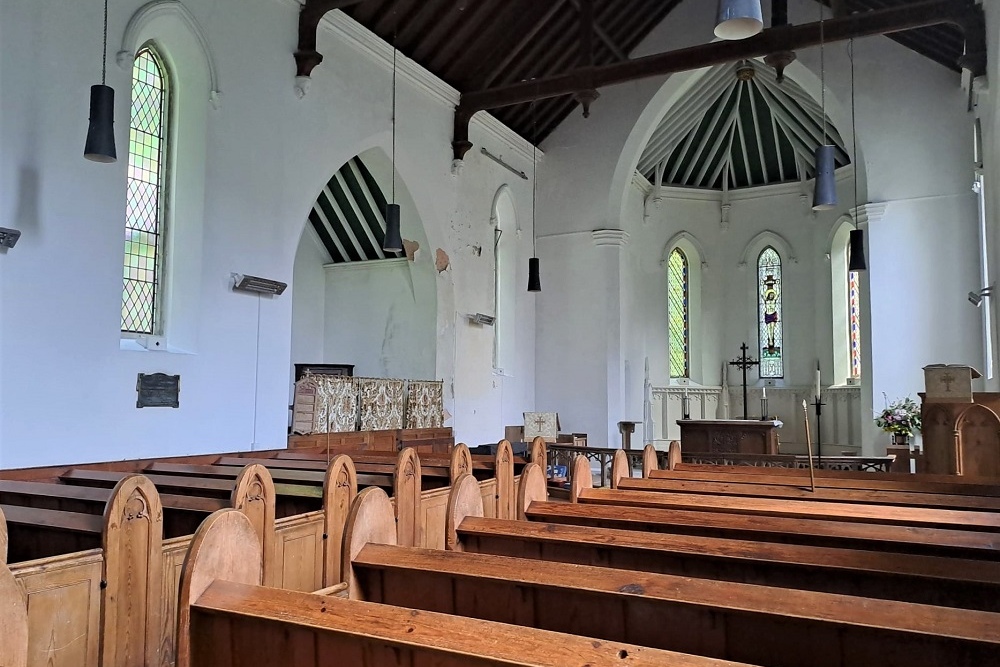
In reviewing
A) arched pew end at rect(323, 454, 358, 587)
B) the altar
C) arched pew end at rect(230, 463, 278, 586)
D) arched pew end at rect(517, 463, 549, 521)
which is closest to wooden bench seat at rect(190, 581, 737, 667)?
arched pew end at rect(517, 463, 549, 521)

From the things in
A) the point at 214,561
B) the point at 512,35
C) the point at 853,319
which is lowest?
the point at 214,561

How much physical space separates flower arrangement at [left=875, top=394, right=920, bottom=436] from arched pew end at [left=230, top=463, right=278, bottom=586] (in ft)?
25.6

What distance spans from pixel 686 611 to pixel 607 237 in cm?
1031

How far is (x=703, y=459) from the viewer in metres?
8.20

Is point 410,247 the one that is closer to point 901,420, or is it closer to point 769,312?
point 901,420

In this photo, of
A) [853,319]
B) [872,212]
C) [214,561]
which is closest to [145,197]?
[214,561]

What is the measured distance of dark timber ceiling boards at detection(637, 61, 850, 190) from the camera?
484 inches

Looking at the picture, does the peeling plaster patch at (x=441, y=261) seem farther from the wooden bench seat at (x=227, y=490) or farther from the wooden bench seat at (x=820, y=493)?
the wooden bench seat at (x=820, y=493)

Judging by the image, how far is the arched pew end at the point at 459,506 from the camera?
2482 mm

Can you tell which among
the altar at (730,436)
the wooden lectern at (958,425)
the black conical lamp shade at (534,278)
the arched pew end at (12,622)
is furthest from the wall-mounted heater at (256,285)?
the wooden lectern at (958,425)

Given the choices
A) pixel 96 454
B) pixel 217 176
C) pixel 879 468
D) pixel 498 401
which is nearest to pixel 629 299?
pixel 498 401

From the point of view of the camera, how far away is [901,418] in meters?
8.74

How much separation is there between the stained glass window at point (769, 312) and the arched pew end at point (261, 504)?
1260cm

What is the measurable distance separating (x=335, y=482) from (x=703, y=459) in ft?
17.8
